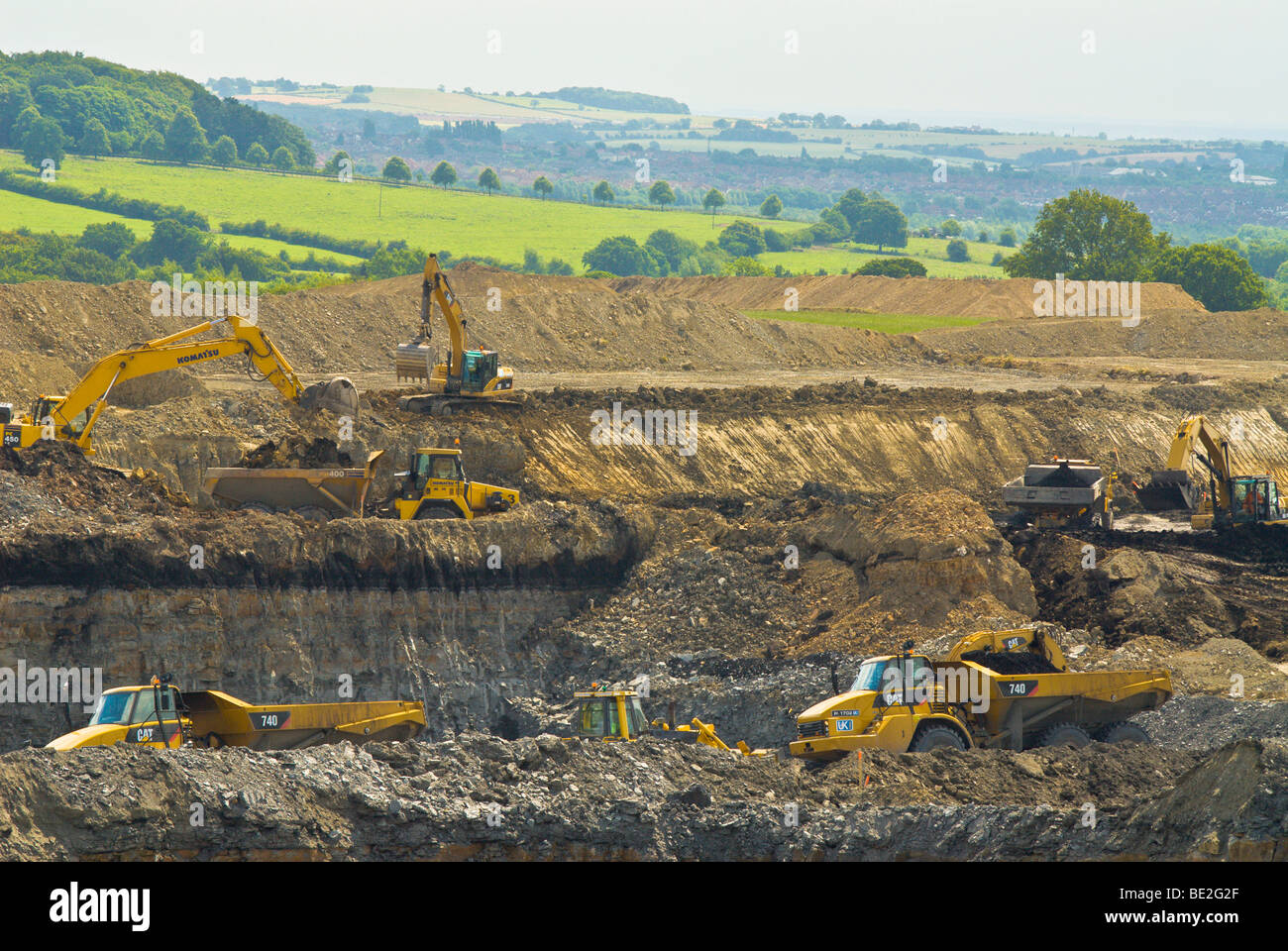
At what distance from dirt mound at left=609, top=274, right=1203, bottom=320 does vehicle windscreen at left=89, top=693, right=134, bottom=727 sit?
55.5 m

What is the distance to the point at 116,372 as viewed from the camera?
31281 millimetres

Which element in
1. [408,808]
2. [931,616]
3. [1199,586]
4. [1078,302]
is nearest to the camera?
[408,808]

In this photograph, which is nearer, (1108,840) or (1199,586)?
(1108,840)

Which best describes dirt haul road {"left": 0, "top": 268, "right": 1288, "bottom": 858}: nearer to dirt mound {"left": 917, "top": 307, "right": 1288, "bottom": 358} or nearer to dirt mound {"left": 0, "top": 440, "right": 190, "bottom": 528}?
dirt mound {"left": 0, "top": 440, "right": 190, "bottom": 528}

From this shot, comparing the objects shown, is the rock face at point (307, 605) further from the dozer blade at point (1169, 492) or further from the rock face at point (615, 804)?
the dozer blade at point (1169, 492)

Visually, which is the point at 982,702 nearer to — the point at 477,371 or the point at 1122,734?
the point at 1122,734

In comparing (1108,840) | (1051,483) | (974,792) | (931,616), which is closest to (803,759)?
(974,792)

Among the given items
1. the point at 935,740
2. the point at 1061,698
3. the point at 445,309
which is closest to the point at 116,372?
the point at 445,309

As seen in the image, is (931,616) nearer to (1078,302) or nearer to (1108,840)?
→ (1108,840)

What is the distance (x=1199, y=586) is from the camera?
29938 mm

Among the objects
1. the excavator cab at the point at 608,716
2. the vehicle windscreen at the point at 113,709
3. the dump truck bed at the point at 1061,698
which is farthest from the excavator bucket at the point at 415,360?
the dump truck bed at the point at 1061,698

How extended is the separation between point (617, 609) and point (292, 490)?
276 inches
